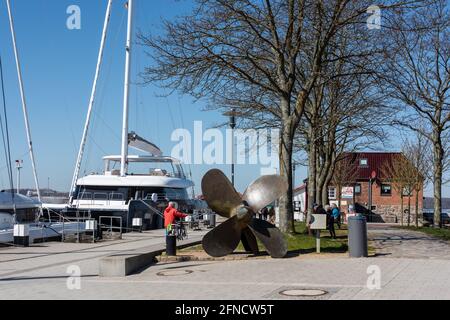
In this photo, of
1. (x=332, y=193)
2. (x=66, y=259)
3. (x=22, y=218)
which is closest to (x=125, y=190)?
(x=22, y=218)

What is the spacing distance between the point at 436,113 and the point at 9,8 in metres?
21.7

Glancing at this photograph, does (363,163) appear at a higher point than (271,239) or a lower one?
higher

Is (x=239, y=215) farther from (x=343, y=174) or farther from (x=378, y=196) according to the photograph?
(x=378, y=196)

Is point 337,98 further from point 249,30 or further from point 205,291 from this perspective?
point 205,291

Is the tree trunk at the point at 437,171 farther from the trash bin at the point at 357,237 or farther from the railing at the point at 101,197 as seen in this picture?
the trash bin at the point at 357,237

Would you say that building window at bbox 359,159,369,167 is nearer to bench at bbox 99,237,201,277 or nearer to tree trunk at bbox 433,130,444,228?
tree trunk at bbox 433,130,444,228

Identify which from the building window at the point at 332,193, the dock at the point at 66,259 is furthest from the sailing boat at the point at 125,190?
the building window at the point at 332,193

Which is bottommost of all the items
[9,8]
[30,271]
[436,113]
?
[30,271]

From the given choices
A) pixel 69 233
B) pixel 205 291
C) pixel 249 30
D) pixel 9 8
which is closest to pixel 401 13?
pixel 249 30

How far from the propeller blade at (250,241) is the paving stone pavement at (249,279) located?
104cm

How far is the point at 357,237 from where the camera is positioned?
52.5 ft

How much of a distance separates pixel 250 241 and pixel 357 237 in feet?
8.98

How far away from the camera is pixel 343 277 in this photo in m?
12.4

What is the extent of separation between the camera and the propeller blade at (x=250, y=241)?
16438 mm
